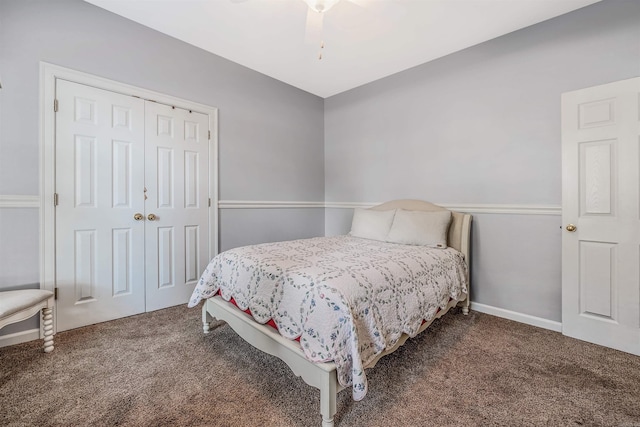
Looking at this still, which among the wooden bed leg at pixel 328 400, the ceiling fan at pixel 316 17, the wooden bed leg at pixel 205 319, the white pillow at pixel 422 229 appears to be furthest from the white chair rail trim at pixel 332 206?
the wooden bed leg at pixel 328 400

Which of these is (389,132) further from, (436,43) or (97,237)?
(97,237)

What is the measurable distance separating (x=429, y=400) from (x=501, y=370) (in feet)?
2.13

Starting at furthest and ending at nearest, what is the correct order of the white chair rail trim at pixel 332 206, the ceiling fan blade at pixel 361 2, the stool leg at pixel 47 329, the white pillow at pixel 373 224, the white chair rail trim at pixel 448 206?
the white pillow at pixel 373 224 < the white chair rail trim at pixel 448 206 < the ceiling fan blade at pixel 361 2 < the white chair rail trim at pixel 332 206 < the stool leg at pixel 47 329

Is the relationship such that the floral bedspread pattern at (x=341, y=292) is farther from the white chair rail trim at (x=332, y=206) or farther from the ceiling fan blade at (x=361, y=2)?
the ceiling fan blade at (x=361, y=2)

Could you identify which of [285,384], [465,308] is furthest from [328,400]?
[465,308]

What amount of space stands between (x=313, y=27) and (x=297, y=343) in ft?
8.72

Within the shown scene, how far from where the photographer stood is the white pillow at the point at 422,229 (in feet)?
8.47

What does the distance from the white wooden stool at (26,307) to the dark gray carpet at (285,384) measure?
0.58 ft

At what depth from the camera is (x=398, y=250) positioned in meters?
2.26

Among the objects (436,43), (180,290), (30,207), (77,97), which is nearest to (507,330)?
(436,43)

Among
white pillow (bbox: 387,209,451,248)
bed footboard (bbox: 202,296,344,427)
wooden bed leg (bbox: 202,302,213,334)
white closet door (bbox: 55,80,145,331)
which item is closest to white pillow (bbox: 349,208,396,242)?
white pillow (bbox: 387,209,451,248)

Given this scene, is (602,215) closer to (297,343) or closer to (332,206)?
(297,343)

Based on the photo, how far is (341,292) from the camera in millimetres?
1340

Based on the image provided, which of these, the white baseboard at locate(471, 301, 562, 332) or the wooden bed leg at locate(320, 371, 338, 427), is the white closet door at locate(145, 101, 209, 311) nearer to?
the wooden bed leg at locate(320, 371, 338, 427)
